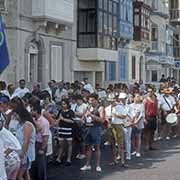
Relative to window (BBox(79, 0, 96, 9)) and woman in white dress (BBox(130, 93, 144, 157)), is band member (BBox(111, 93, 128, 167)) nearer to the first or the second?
woman in white dress (BBox(130, 93, 144, 157))

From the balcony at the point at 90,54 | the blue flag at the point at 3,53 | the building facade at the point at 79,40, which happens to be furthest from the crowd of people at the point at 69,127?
the balcony at the point at 90,54

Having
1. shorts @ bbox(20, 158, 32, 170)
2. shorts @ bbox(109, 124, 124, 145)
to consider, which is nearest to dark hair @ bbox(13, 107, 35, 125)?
shorts @ bbox(20, 158, 32, 170)

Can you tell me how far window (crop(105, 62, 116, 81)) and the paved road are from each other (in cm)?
2219

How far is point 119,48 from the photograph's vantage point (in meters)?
40.9

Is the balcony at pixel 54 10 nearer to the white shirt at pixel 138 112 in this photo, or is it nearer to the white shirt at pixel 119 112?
the white shirt at pixel 138 112

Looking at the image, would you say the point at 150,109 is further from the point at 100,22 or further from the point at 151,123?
the point at 100,22

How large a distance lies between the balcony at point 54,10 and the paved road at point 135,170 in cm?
1264

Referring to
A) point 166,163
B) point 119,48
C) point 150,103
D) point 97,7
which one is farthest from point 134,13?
point 166,163

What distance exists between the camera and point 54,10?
2855 cm

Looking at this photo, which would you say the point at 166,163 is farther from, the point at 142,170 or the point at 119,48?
the point at 119,48

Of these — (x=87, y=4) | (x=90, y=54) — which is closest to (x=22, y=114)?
(x=90, y=54)

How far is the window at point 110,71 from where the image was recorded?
1501 inches

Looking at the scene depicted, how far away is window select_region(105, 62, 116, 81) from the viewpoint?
125 ft

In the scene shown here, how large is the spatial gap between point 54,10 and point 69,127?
50.5 feet
